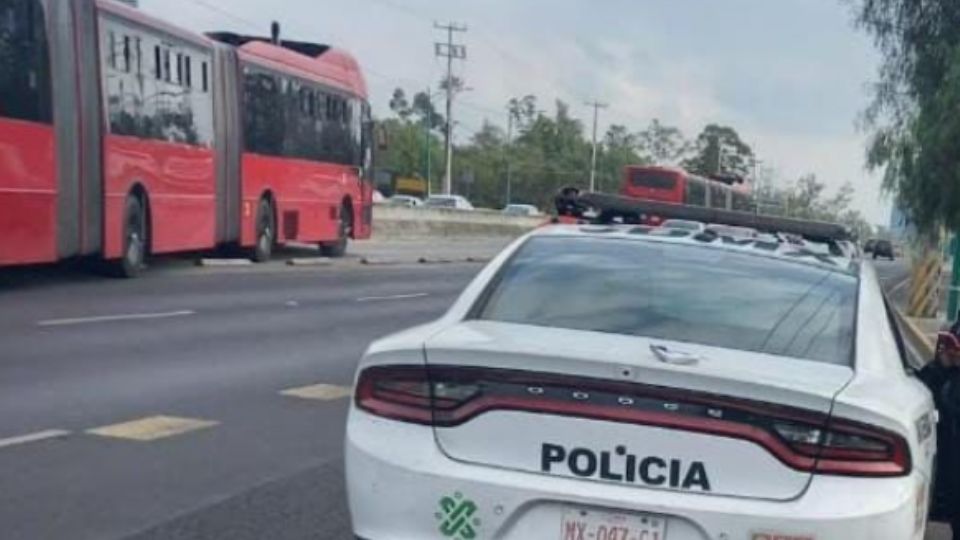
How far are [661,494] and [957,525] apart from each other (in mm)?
2317

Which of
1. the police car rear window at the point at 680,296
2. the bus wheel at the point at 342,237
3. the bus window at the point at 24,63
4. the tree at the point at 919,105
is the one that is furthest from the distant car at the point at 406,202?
the police car rear window at the point at 680,296

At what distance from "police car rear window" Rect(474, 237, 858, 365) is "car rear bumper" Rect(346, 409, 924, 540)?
72 centimetres

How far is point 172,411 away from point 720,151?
143 m

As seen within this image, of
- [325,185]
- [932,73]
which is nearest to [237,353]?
[932,73]

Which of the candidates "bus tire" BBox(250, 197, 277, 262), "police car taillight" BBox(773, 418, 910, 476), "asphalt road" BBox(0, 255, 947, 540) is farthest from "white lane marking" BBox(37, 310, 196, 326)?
"police car taillight" BBox(773, 418, 910, 476)

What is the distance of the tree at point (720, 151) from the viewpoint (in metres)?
149

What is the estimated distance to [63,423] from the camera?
8938 mm

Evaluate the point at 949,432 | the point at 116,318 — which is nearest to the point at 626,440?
the point at 949,432

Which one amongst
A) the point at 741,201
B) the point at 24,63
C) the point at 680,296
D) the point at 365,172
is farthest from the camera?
the point at 741,201

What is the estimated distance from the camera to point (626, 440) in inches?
171

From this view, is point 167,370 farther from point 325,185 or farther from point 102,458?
point 325,185

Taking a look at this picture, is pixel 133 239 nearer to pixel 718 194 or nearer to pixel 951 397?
pixel 951 397

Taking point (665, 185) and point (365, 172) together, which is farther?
point (665, 185)

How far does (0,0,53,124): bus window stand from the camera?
16516 millimetres
